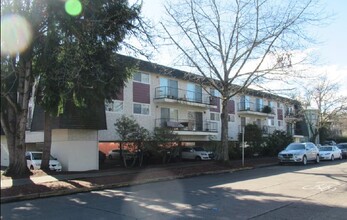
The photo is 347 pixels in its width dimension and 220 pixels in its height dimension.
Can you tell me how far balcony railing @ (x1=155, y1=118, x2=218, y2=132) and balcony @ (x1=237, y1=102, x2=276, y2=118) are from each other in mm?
6329

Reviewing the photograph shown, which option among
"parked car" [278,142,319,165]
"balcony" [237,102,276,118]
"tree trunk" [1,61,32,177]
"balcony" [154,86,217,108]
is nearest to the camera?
"tree trunk" [1,61,32,177]

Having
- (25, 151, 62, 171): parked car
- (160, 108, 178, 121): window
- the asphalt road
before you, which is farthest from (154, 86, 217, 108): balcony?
the asphalt road

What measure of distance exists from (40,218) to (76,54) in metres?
7.32

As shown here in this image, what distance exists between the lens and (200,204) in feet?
35.6

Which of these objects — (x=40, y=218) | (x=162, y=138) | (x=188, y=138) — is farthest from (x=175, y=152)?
(x=40, y=218)

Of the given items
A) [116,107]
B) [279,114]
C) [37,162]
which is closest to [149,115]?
[116,107]

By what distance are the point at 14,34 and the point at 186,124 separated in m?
22.8

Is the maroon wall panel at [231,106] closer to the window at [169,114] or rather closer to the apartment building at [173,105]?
the apartment building at [173,105]

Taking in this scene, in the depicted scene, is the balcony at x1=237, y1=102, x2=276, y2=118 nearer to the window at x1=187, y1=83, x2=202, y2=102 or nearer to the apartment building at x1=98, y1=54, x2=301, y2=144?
the apartment building at x1=98, y1=54, x2=301, y2=144

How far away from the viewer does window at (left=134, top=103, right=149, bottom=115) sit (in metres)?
31.5

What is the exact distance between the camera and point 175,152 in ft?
95.2

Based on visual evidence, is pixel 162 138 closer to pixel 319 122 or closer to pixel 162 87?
pixel 162 87

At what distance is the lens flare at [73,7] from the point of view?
14547 mm

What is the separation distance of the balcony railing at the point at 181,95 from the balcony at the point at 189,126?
1.98 m
